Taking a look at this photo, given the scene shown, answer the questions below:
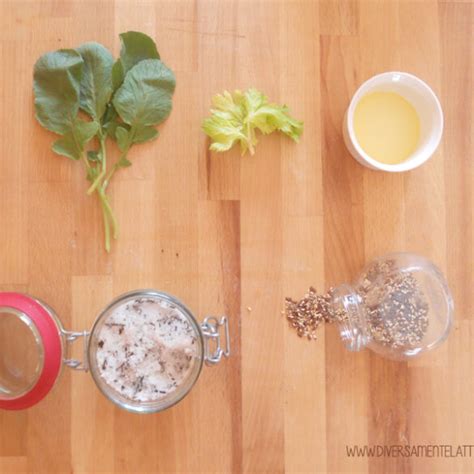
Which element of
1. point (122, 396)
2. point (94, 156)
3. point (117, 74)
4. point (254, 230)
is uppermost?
point (117, 74)

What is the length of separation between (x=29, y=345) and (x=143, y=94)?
0.36 m

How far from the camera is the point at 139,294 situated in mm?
717

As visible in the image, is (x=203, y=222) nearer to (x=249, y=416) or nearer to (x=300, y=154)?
(x=300, y=154)

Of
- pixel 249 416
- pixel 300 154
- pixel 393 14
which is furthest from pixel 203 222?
pixel 393 14

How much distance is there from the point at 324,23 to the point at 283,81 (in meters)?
0.10

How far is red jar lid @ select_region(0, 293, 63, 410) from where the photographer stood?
27.6 inches

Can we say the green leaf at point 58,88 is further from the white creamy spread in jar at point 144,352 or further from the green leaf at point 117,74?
the white creamy spread in jar at point 144,352

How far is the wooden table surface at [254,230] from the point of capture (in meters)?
0.79

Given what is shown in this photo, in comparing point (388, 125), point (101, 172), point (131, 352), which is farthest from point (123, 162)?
point (388, 125)

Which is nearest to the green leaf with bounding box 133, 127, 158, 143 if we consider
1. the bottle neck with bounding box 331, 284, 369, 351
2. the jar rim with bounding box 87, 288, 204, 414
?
the jar rim with bounding box 87, 288, 204, 414

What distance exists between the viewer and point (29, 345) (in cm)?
73

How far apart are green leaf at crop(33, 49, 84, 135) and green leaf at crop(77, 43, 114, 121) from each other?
11mm

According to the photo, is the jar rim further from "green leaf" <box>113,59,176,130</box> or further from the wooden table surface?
"green leaf" <box>113,59,176,130</box>

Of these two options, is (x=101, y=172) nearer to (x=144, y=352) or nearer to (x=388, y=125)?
(x=144, y=352)
